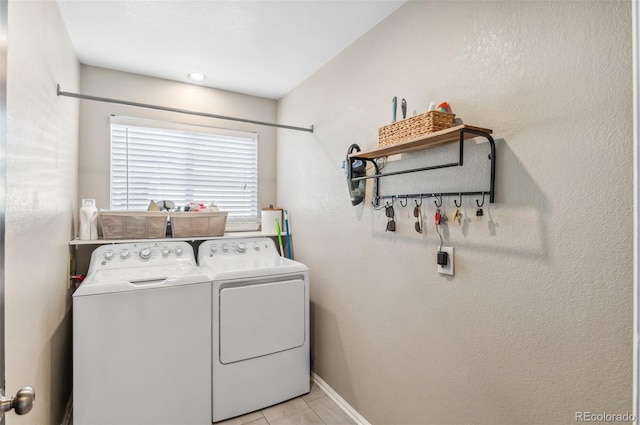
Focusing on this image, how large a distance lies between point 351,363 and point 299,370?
1.37 ft

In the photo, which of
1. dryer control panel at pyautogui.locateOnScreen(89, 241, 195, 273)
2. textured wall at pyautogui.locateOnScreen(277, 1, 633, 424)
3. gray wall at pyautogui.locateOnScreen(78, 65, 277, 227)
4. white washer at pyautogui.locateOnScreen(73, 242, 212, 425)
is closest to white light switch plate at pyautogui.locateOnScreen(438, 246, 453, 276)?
textured wall at pyautogui.locateOnScreen(277, 1, 633, 424)

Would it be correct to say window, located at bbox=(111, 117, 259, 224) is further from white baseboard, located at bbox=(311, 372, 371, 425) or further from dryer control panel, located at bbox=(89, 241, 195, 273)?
white baseboard, located at bbox=(311, 372, 371, 425)

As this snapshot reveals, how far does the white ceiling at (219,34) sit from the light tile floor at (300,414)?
7.99 feet

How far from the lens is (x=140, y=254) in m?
2.27

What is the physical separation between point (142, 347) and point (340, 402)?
4.34 feet

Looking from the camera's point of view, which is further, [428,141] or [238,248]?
[238,248]

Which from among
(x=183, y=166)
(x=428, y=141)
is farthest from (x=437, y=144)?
(x=183, y=166)

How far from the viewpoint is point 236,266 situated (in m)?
2.29

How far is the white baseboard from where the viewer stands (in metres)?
2.03

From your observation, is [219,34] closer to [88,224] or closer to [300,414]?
[88,224]

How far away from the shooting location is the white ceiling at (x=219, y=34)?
5.73 feet

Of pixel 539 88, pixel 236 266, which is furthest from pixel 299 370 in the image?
pixel 539 88

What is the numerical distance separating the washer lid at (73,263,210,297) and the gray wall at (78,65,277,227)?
780mm

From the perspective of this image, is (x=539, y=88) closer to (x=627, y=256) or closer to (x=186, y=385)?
(x=627, y=256)
